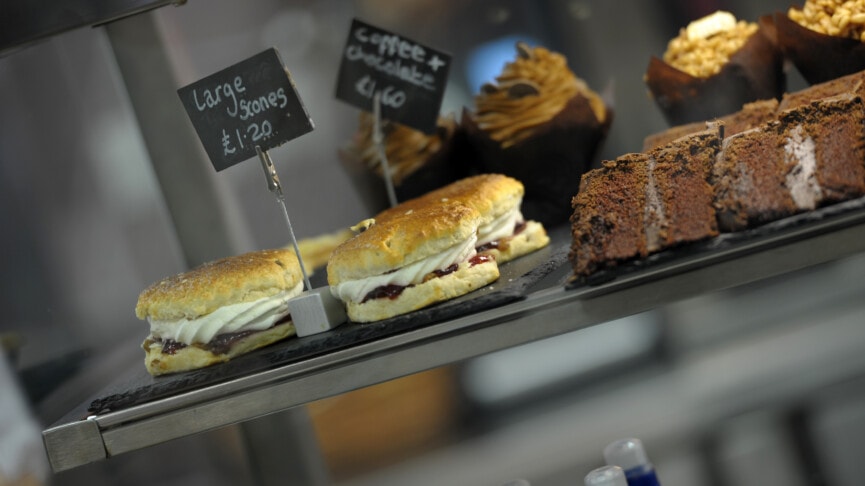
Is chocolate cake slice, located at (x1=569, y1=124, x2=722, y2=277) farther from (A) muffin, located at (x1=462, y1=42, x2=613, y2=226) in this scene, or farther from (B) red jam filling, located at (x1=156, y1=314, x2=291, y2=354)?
(B) red jam filling, located at (x1=156, y1=314, x2=291, y2=354)

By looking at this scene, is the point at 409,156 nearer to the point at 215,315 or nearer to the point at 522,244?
the point at 522,244

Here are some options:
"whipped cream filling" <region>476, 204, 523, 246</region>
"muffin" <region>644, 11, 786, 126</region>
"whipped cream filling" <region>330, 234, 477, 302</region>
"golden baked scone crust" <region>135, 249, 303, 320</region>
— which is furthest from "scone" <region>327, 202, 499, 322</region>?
"muffin" <region>644, 11, 786, 126</region>

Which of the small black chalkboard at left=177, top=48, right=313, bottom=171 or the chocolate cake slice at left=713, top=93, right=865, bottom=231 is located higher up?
the small black chalkboard at left=177, top=48, right=313, bottom=171

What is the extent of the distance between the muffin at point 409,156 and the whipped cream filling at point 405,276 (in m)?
0.68

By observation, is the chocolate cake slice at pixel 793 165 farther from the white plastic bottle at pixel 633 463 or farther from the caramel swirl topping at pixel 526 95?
the caramel swirl topping at pixel 526 95

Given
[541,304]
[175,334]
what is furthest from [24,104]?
[541,304]

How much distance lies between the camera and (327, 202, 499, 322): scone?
1854 millimetres

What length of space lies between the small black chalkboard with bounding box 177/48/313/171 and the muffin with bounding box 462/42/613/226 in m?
0.70

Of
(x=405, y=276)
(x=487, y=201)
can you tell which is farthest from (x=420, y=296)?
(x=487, y=201)

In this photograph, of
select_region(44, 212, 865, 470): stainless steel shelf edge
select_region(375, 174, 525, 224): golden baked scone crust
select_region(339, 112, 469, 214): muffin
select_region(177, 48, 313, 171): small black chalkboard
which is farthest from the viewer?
select_region(339, 112, 469, 214): muffin

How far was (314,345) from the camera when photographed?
1765mm

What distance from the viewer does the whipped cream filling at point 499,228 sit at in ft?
7.24

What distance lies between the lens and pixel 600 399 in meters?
2.36

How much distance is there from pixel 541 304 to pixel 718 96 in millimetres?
1029
